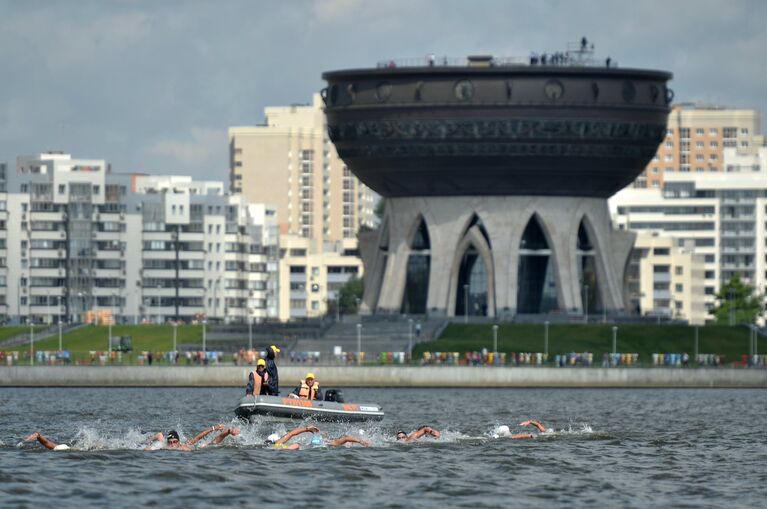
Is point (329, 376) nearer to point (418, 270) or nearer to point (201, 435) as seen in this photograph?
point (418, 270)

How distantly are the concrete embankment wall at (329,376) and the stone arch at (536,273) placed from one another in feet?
113

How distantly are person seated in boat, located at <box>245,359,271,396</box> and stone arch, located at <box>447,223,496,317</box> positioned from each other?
102 m

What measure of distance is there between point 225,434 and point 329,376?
7305 cm

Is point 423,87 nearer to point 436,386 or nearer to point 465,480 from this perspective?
point 436,386

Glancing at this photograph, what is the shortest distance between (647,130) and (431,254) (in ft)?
68.2

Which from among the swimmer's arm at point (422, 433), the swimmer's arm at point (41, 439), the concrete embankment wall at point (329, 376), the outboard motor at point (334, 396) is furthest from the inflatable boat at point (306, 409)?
the concrete embankment wall at point (329, 376)

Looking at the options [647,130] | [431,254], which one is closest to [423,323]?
[431,254]

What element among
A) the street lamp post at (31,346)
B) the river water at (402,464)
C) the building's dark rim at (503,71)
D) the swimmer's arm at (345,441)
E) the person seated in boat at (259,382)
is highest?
the building's dark rim at (503,71)

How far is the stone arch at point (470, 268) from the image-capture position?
607 ft

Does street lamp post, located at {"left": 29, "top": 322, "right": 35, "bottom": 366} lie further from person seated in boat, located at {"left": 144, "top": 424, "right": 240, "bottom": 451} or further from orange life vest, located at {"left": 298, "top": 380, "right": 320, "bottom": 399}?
person seated in boat, located at {"left": 144, "top": 424, "right": 240, "bottom": 451}

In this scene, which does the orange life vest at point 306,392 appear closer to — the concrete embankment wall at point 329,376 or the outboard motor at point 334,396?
the outboard motor at point 334,396

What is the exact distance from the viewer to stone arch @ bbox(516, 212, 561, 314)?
610 ft

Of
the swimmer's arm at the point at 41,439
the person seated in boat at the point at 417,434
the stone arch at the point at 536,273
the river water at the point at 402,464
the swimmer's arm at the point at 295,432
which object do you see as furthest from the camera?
the stone arch at the point at 536,273

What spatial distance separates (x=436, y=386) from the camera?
149m
